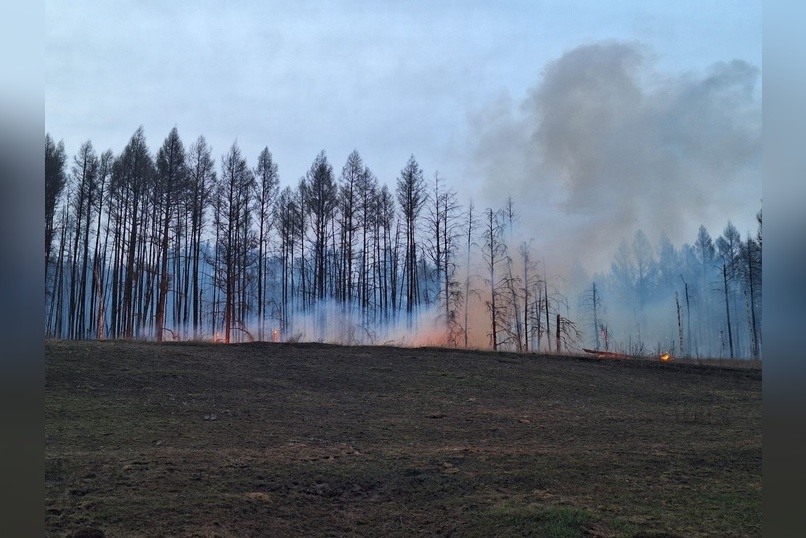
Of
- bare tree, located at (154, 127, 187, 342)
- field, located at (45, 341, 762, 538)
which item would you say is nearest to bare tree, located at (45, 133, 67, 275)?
bare tree, located at (154, 127, 187, 342)

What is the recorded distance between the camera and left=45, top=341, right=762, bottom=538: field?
8.23 meters

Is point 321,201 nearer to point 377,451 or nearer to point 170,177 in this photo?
point 170,177

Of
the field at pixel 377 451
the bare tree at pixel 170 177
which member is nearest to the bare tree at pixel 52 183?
the bare tree at pixel 170 177

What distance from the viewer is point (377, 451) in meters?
11.0

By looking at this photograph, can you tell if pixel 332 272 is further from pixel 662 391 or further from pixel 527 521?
pixel 527 521

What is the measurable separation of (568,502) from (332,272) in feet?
91.5

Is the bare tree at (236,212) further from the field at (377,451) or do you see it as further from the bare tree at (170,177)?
the field at (377,451)

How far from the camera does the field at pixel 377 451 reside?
823cm

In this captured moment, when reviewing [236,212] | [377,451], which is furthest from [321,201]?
[377,451]

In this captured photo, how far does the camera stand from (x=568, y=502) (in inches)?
350

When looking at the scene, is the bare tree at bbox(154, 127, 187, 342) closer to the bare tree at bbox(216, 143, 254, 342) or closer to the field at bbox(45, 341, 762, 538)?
the bare tree at bbox(216, 143, 254, 342)

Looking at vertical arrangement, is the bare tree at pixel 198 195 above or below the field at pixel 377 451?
above
